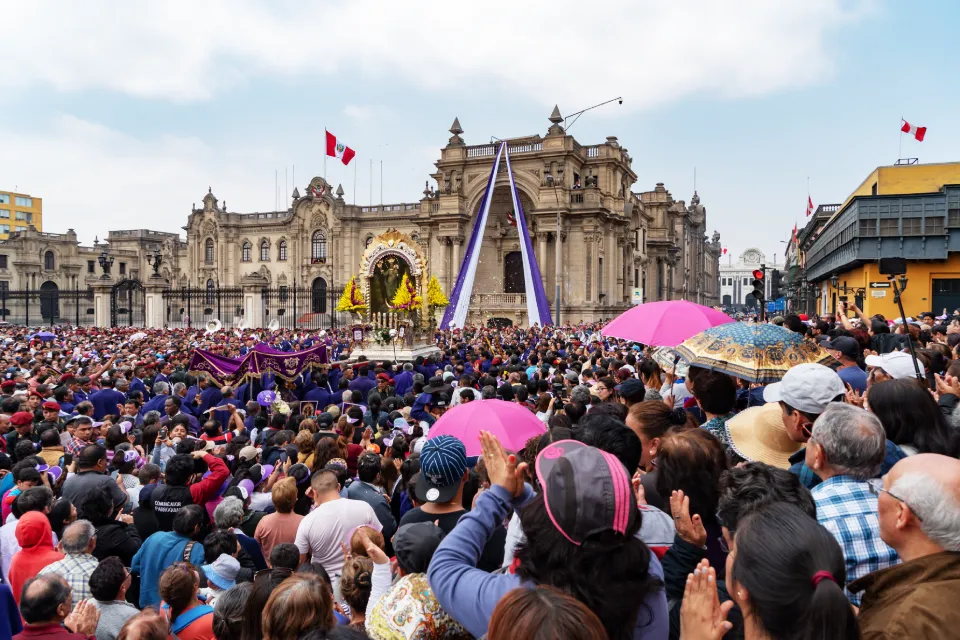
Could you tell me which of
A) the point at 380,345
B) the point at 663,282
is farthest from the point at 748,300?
the point at 380,345

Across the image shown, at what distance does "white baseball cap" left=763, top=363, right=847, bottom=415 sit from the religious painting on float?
769 inches

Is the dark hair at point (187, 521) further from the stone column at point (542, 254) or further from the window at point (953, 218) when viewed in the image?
the stone column at point (542, 254)

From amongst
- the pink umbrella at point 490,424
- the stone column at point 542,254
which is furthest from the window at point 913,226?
the pink umbrella at point 490,424

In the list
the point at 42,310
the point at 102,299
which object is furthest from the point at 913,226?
the point at 42,310

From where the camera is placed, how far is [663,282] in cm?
5875

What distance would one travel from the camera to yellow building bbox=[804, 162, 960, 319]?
22047mm

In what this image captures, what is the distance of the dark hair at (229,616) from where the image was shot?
3.17 meters

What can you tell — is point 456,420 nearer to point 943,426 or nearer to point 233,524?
point 233,524

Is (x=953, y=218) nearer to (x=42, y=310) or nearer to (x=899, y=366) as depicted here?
(x=899, y=366)

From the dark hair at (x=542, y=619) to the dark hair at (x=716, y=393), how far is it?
3609 millimetres

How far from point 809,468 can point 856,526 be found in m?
0.71

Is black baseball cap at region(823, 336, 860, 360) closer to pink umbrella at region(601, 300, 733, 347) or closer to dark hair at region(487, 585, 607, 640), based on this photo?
pink umbrella at region(601, 300, 733, 347)

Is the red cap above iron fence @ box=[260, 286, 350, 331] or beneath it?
beneath

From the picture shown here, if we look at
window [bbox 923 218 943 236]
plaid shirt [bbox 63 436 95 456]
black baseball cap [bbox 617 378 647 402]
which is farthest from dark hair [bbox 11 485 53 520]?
window [bbox 923 218 943 236]
